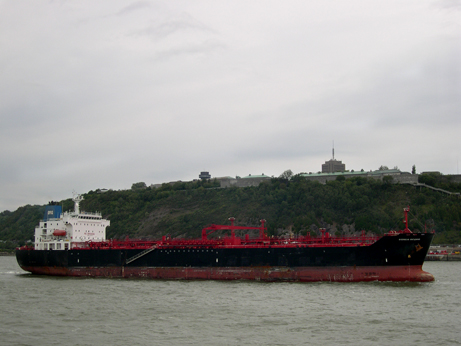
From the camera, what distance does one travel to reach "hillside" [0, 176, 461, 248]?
8812 centimetres

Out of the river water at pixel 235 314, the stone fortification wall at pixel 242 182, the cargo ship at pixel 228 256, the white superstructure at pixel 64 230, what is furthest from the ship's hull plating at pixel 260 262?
the stone fortification wall at pixel 242 182

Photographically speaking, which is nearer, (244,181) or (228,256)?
(228,256)

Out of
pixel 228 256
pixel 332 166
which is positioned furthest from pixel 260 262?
pixel 332 166

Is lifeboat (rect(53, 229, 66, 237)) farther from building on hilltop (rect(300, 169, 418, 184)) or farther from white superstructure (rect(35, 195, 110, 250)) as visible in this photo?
building on hilltop (rect(300, 169, 418, 184))

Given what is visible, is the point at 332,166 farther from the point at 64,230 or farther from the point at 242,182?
the point at 64,230

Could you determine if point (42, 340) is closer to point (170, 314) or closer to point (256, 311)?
point (170, 314)

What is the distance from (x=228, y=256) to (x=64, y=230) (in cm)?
1820

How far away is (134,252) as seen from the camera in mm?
42594

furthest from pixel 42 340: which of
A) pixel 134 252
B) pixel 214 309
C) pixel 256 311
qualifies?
pixel 134 252

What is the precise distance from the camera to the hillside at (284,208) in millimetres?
88125

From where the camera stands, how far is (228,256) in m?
39.3

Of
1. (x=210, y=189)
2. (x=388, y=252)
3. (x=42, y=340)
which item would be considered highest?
(x=210, y=189)

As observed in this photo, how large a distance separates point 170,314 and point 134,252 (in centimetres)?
1764

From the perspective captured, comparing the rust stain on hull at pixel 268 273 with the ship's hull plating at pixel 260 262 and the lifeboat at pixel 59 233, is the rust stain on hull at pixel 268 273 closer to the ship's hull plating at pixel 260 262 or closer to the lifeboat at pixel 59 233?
the ship's hull plating at pixel 260 262
